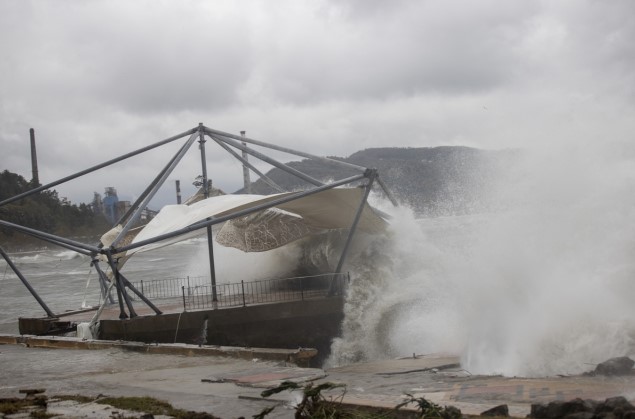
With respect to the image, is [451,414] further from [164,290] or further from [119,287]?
[164,290]

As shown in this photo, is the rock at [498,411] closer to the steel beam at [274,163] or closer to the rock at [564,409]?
the rock at [564,409]

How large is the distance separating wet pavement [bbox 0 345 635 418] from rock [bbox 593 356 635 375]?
217 mm

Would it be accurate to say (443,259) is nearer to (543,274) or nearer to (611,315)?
(543,274)

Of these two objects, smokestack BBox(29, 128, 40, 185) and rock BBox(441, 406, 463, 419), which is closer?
rock BBox(441, 406, 463, 419)

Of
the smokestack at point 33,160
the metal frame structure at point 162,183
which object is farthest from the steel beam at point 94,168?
the smokestack at point 33,160

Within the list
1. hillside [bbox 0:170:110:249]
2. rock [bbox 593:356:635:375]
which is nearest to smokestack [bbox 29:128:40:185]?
hillside [bbox 0:170:110:249]

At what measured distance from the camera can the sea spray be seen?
39.3 ft

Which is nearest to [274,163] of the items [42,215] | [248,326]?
[248,326]

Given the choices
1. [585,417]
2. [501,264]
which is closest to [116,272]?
[501,264]

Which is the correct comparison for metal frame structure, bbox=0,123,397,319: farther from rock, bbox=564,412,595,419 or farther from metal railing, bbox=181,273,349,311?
rock, bbox=564,412,595,419

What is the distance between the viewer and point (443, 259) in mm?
21375

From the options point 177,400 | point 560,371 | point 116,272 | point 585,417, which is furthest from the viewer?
point 116,272

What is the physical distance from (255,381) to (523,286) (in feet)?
22.4

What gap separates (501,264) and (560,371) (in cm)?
443
